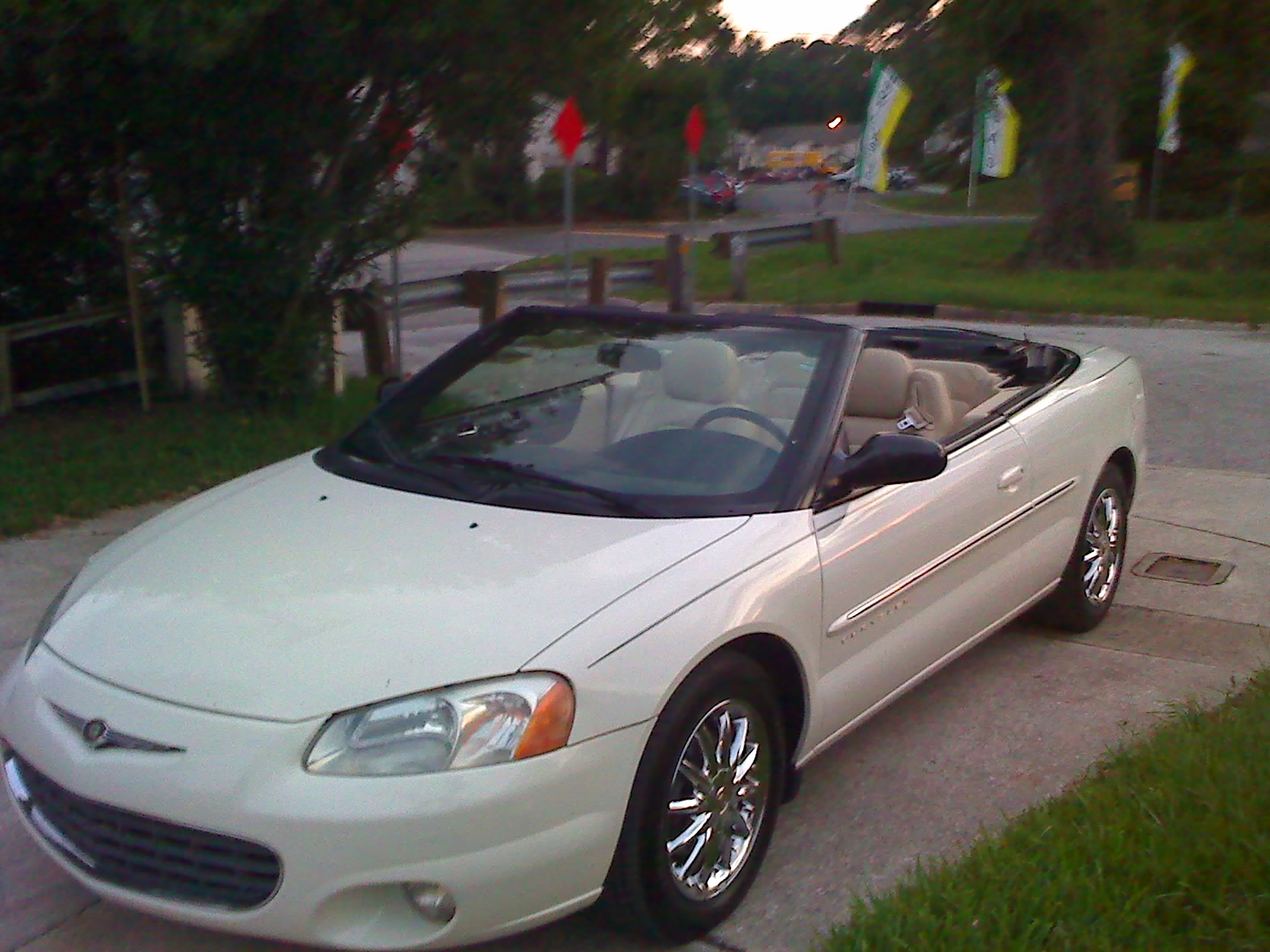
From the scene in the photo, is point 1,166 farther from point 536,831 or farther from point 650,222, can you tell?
point 650,222

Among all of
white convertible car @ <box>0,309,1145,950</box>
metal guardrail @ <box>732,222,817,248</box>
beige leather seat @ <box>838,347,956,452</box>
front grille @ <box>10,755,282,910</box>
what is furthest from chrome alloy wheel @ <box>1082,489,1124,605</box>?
metal guardrail @ <box>732,222,817,248</box>

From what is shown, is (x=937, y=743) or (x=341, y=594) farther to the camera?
(x=937, y=743)

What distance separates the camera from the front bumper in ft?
9.15

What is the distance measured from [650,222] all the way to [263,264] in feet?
126

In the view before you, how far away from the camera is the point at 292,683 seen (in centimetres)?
297

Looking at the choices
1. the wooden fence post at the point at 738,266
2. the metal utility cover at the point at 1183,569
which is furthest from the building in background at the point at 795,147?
the metal utility cover at the point at 1183,569

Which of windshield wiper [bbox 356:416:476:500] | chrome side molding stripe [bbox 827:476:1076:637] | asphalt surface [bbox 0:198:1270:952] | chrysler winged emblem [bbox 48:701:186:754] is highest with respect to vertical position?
windshield wiper [bbox 356:416:476:500]

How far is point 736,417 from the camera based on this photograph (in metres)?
4.24

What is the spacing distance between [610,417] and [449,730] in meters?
1.69

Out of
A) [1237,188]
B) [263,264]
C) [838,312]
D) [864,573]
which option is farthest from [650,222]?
[864,573]

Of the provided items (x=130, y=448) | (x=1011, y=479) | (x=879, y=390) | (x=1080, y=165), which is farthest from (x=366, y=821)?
(x=1080, y=165)

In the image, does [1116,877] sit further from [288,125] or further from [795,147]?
[795,147]

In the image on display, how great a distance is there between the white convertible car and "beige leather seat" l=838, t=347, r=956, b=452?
0.12 metres

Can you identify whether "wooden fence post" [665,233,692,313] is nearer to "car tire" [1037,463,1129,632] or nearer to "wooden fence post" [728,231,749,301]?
"wooden fence post" [728,231,749,301]
